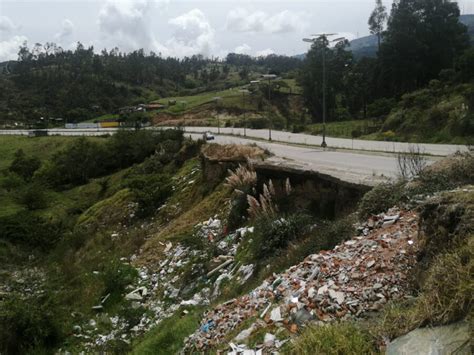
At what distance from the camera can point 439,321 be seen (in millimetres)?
3723

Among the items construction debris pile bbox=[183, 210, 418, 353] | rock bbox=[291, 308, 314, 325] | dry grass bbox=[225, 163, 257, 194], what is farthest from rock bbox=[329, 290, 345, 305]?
dry grass bbox=[225, 163, 257, 194]

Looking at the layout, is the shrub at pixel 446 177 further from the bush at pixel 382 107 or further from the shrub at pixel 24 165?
the shrub at pixel 24 165

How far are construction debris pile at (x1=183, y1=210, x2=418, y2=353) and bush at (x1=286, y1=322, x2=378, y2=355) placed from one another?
0.61m

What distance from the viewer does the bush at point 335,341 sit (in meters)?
3.96

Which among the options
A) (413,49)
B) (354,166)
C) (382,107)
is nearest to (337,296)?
(354,166)

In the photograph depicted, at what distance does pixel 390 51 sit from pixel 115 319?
186ft

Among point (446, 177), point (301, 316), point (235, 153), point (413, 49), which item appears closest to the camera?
point (301, 316)

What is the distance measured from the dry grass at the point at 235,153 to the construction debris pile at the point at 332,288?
1000cm

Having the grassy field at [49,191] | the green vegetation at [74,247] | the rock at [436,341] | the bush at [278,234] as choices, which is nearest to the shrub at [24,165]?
the grassy field at [49,191]

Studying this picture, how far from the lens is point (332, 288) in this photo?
17.7 feet

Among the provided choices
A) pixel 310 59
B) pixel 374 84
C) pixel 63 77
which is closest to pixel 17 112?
pixel 63 77

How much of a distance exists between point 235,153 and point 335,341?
15.0 metres

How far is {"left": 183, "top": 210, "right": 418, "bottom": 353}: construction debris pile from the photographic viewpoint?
16.6ft

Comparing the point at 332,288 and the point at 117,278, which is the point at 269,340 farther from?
the point at 117,278
